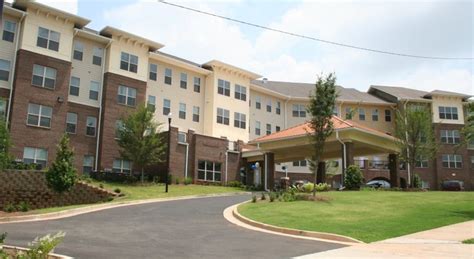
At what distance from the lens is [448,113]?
56.1 meters

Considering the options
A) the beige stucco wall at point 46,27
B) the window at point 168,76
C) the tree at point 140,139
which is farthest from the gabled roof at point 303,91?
the beige stucco wall at point 46,27

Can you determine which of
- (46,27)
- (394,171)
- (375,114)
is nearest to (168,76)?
(46,27)

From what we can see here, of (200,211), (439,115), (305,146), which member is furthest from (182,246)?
(439,115)

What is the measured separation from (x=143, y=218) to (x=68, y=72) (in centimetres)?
2129

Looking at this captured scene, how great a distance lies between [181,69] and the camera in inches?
1756

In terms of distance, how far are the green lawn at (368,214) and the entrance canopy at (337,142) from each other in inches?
301

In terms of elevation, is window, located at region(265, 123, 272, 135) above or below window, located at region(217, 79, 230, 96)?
below

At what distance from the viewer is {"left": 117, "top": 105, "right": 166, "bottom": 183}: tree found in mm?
34688

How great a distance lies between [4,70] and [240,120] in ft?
74.3

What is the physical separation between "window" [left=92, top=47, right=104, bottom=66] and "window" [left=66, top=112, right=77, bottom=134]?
4864 millimetres

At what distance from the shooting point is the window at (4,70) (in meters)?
32.8

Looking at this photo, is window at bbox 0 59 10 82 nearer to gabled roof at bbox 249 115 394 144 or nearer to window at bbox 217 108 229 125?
gabled roof at bbox 249 115 394 144

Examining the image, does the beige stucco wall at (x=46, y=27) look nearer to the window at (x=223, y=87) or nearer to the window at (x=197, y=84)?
the window at (x=197, y=84)

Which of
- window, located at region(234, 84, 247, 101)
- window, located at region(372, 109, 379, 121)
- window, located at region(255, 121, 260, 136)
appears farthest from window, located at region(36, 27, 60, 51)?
window, located at region(372, 109, 379, 121)
